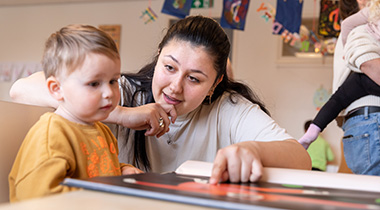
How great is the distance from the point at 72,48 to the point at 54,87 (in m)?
0.09

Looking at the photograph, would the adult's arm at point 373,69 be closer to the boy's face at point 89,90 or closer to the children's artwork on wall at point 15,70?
the boy's face at point 89,90

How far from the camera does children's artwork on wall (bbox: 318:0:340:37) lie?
393cm

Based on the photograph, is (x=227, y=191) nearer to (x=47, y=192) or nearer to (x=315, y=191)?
(x=315, y=191)

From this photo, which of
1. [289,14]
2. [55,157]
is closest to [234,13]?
[289,14]

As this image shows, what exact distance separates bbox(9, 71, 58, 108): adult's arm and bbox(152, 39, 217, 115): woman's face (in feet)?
1.04

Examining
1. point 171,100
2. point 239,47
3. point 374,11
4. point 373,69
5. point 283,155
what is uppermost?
point 374,11

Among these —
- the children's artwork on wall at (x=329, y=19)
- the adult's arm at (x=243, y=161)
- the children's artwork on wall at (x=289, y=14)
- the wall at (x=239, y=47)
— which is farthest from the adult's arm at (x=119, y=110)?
the wall at (x=239, y=47)

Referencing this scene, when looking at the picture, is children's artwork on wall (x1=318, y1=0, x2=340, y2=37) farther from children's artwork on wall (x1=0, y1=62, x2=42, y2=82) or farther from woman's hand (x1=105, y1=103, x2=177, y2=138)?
children's artwork on wall (x1=0, y1=62, x2=42, y2=82)

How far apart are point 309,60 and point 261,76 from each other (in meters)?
0.64

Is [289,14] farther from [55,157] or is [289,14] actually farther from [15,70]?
[15,70]

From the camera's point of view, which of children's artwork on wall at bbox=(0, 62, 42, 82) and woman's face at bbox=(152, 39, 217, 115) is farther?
children's artwork on wall at bbox=(0, 62, 42, 82)

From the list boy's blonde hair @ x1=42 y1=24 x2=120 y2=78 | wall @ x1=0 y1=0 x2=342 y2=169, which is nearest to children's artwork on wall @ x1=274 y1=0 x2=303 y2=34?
wall @ x1=0 y1=0 x2=342 y2=169

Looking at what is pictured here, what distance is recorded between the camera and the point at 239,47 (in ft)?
18.4

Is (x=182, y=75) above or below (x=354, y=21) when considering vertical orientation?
below
